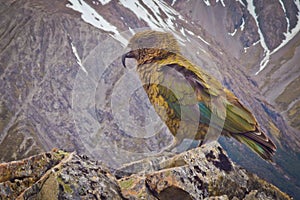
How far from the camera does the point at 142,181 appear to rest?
8445 millimetres

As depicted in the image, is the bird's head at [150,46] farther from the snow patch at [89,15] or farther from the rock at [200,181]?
the snow patch at [89,15]

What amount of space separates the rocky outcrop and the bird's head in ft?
8.47

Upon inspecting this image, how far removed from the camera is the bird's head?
9812mm

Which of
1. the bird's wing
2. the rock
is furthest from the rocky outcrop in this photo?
the bird's wing

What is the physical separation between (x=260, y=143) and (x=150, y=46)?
140 inches

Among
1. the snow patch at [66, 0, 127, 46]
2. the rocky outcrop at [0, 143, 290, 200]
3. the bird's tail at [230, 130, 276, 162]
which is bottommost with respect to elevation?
the bird's tail at [230, 130, 276, 162]

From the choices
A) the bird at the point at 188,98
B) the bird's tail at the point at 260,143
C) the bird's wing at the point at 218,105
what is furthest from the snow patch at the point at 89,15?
the bird's tail at the point at 260,143

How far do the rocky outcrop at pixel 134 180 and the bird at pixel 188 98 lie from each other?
808mm

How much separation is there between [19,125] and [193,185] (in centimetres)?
14605

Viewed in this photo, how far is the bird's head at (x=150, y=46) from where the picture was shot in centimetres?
981

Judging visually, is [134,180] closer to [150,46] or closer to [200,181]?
[200,181]

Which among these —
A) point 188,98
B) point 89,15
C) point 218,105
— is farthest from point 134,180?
point 89,15

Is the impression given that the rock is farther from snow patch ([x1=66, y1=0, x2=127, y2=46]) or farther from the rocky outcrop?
snow patch ([x1=66, y1=0, x2=127, y2=46])

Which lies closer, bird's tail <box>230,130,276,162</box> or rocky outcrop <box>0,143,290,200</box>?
rocky outcrop <box>0,143,290,200</box>
